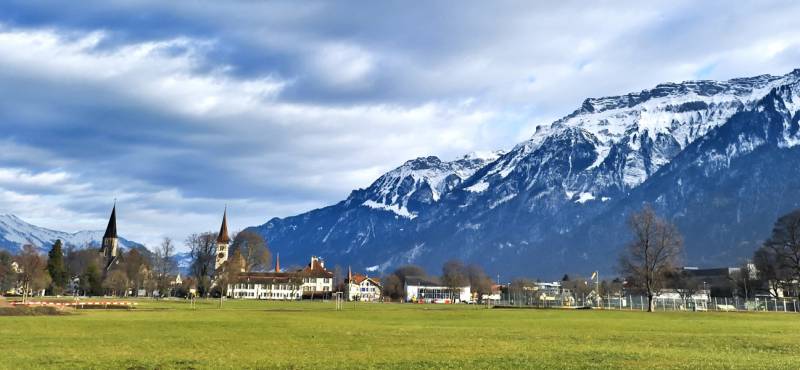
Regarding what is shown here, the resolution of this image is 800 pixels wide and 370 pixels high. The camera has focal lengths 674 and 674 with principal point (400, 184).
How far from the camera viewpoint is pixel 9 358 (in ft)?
81.8

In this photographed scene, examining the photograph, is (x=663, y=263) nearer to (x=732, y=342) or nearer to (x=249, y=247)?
(x=732, y=342)

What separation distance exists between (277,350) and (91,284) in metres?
170

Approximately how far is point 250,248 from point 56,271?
56.6 meters

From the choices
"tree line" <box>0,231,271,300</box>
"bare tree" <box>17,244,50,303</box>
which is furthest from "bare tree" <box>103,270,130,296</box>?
"bare tree" <box>17,244,50,303</box>

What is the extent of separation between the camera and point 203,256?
155625mm

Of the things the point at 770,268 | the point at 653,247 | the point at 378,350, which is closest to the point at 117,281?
the point at 653,247

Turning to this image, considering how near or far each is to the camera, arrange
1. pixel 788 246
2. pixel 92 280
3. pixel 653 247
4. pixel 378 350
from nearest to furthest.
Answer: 1. pixel 378 350
2. pixel 653 247
3. pixel 788 246
4. pixel 92 280

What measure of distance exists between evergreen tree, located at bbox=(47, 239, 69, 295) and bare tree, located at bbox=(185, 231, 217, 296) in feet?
133

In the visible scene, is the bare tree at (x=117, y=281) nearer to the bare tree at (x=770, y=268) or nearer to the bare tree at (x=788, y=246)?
the bare tree at (x=770, y=268)

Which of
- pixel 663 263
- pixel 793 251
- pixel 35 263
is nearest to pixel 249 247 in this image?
pixel 35 263

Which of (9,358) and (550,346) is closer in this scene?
(9,358)

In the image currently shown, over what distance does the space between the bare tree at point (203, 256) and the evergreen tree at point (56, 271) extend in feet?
133

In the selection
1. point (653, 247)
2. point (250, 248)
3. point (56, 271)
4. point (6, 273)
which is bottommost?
point (6, 273)

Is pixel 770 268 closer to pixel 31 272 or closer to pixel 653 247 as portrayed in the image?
pixel 653 247
